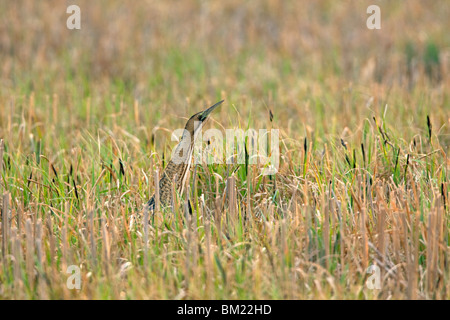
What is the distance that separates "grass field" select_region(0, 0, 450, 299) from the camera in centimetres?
357

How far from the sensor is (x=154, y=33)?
34.8 ft

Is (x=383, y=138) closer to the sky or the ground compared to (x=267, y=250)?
closer to the sky

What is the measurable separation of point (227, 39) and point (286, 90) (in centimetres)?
271

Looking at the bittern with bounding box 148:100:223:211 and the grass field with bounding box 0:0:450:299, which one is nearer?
the grass field with bounding box 0:0:450:299

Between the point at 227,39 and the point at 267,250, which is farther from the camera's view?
the point at 227,39

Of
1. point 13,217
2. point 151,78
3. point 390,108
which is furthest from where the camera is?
point 151,78

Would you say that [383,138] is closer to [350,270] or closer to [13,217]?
[350,270]

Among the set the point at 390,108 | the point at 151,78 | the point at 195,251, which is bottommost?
the point at 195,251

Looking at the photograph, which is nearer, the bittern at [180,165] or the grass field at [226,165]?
the grass field at [226,165]

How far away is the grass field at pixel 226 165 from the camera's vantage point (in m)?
3.57

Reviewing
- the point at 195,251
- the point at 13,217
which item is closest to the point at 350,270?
the point at 195,251

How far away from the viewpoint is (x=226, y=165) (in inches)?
191

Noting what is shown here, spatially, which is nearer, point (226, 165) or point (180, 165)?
point (180, 165)
